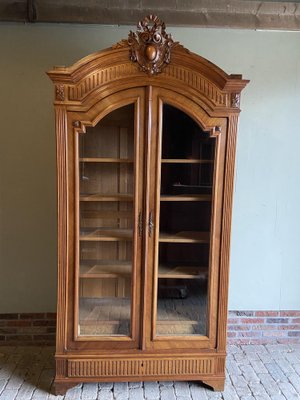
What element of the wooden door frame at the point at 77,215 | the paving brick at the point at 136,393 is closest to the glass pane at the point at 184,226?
the wooden door frame at the point at 77,215

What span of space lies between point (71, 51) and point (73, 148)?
901mm

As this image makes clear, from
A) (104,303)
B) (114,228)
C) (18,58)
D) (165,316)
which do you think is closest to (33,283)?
(104,303)

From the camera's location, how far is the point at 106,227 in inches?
79.4

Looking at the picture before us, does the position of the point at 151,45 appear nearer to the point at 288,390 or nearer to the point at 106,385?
the point at 106,385

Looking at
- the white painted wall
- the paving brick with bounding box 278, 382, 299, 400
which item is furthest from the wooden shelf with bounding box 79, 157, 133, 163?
the paving brick with bounding box 278, 382, 299, 400

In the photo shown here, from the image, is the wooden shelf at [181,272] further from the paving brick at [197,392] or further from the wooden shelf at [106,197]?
the paving brick at [197,392]

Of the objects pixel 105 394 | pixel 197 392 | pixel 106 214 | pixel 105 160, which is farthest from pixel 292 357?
pixel 105 160

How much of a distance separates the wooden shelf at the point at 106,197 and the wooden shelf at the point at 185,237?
0.31m

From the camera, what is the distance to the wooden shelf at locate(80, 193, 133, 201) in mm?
1903

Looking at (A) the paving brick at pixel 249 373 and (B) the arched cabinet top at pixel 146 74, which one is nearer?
(B) the arched cabinet top at pixel 146 74

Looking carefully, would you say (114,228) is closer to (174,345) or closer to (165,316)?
(165,316)

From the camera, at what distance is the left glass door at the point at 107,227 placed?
1.87 meters

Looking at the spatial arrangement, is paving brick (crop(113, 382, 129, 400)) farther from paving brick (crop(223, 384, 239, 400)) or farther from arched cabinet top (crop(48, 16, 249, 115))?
arched cabinet top (crop(48, 16, 249, 115))

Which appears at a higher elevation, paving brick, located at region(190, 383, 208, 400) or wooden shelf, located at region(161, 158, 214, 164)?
wooden shelf, located at region(161, 158, 214, 164)
